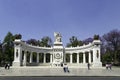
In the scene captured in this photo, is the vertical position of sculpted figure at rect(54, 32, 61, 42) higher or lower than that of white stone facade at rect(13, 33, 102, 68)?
higher

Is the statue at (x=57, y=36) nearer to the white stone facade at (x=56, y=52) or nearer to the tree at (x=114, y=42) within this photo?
the white stone facade at (x=56, y=52)

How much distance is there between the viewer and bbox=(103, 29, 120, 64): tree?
83625 mm

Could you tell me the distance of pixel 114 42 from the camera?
84.4 metres

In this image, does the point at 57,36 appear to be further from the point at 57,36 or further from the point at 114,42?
the point at 114,42

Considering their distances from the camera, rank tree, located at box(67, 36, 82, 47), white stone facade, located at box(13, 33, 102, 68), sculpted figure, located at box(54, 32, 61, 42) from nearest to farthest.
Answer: white stone facade, located at box(13, 33, 102, 68) < sculpted figure, located at box(54, 32, 61, 42) < tree, located at box(67, 36, 82, 47)

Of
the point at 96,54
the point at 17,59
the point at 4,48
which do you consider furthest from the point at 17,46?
the point at 96,54

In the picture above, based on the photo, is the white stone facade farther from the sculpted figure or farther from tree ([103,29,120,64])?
tree ([103,29,120,64])

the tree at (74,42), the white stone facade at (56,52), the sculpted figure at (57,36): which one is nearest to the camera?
the white stone facade at (56,52)

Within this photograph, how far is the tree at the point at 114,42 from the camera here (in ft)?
274

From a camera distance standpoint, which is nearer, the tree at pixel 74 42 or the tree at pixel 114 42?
the tree at pixel 114 42

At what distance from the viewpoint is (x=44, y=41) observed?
326 ft

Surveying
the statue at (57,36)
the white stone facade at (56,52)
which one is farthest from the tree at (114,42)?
the statue at (57,36)

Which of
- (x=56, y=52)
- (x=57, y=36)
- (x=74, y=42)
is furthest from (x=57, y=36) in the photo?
(x=74, y=42)

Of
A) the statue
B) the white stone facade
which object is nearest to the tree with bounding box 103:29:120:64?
the white stone facade
